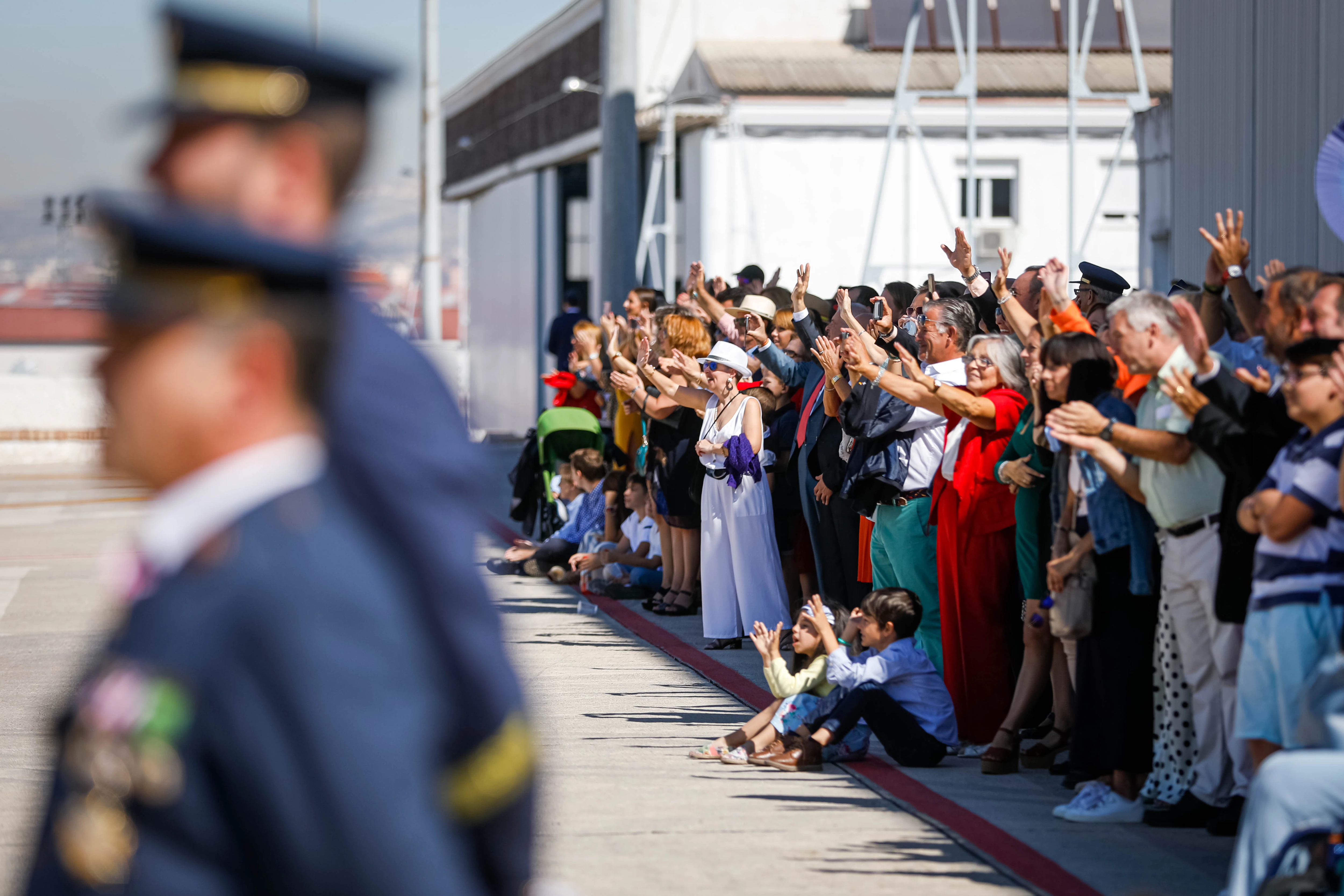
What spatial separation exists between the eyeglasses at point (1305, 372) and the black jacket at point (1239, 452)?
47 cm

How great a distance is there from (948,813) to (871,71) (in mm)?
19575

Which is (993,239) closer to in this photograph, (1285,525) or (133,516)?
(133,516)

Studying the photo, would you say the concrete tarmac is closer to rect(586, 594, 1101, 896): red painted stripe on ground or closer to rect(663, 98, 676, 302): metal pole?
rect(586, 594, 1101, 896): red painted stripe on ground

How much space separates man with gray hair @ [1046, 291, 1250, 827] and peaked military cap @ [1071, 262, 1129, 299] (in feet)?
6.65

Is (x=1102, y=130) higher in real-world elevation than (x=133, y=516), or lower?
higher

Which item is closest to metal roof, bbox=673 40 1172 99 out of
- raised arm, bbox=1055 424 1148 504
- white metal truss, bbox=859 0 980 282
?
white metal truss, bbox=859 0 980 282

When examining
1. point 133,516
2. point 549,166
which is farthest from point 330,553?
point 549,166

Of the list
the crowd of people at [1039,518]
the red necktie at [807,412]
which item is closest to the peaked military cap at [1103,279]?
the crowd of people at [1039,518]

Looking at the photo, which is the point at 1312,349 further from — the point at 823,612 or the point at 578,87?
the point at 578,87

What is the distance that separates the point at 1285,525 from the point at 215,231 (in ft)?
12.6

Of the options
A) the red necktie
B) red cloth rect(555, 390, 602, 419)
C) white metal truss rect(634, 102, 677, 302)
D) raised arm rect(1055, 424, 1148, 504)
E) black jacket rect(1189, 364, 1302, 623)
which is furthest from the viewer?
white metal truss rect(634, 102, 677, 302)

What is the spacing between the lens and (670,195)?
21828 mm

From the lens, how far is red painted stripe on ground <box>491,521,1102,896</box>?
5.00 m

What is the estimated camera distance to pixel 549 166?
102ft
